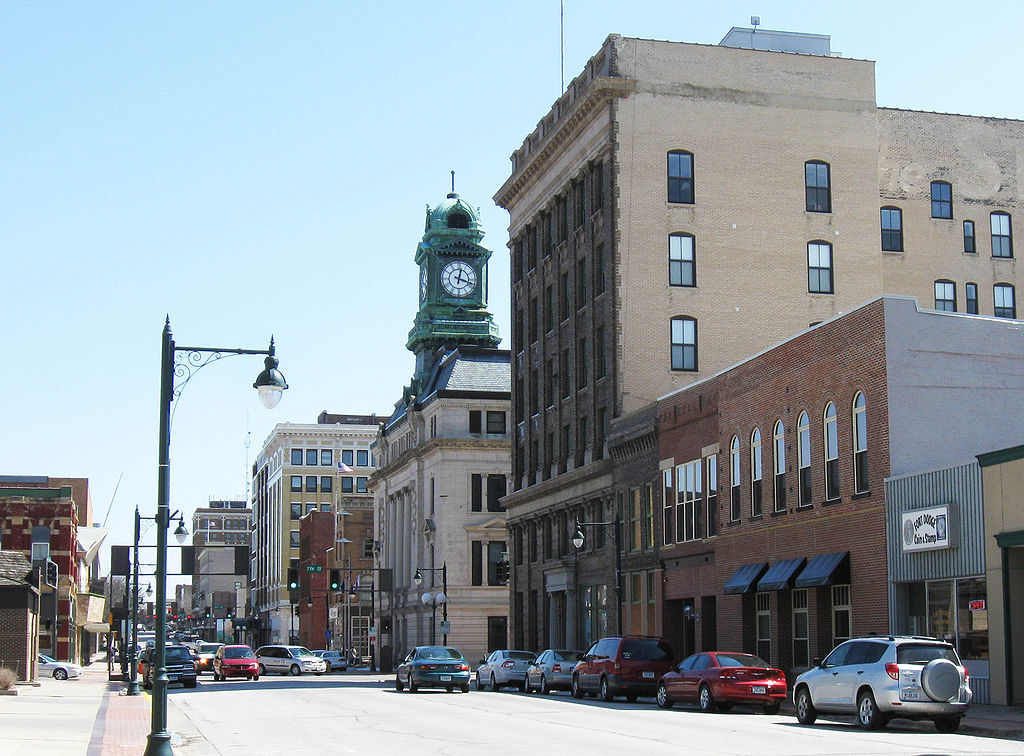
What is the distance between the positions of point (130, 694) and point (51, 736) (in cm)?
2179

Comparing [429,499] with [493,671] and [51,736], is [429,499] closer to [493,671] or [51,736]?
[493,671]

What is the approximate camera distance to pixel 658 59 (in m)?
61.5

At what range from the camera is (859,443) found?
123ft

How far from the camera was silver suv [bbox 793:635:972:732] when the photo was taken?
2573 cm

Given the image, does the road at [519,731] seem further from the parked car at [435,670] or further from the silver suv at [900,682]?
the parked car at [435,670]

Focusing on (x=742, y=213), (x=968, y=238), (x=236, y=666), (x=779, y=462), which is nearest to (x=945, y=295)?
(x=968, y=238)

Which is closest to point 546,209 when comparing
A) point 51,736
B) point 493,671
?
point 493,671

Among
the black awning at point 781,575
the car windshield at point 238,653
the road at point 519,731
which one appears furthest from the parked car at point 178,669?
the black awning at point 781,575

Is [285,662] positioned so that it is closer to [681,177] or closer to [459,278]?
[681,177]

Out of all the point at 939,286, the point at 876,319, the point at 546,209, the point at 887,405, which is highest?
the point at 546,209

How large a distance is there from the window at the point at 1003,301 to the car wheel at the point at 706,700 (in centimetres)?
3709

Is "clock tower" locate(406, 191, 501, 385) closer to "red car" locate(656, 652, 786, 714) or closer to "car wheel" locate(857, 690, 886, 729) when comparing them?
"red car" locate(656, 652, 786, 714)

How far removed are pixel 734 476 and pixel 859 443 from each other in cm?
871

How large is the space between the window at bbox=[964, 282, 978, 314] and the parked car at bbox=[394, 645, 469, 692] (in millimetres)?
29879
